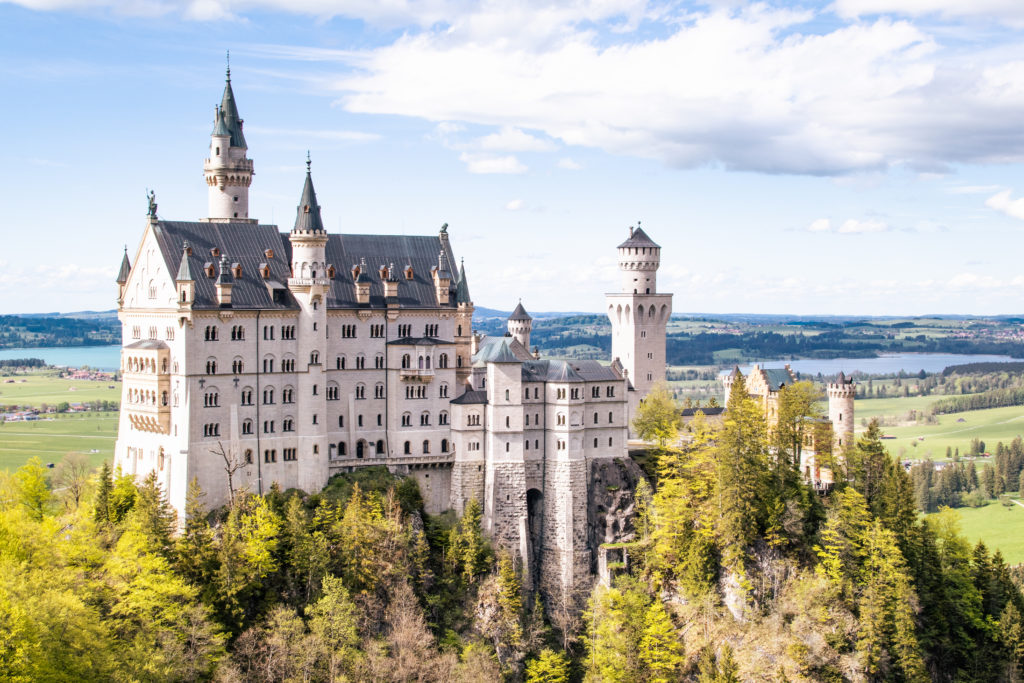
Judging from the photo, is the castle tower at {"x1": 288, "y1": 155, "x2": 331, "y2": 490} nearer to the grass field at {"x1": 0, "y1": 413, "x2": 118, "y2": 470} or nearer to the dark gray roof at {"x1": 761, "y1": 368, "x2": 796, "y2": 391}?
the dark gray roof at {"x1": 761, "y1": 368, "x2": 796, "y2": 391}

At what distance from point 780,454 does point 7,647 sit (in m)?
61.1

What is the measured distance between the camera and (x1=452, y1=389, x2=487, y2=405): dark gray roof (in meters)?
95.0

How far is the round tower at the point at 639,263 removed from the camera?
369 feet

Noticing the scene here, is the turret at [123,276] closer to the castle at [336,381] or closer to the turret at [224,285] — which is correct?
the castle at [336,381]

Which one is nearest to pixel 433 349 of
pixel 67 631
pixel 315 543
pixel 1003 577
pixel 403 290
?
pixel 403 290

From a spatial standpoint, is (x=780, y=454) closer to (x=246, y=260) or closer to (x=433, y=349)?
(x=433, y=349)

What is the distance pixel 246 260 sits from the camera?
8869 centimetres

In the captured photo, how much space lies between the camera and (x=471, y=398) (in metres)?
95.2

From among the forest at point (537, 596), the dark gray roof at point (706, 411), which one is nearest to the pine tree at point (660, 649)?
the forest at point (537, 596)

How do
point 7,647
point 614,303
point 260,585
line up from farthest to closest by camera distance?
point 614,303
point 260,585
point 7,647

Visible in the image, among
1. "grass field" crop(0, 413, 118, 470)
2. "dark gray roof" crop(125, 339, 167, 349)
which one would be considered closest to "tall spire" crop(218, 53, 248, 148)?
"dark gray roof" crop(125, 339, 167, 349)

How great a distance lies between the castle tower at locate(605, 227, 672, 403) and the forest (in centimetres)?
1338

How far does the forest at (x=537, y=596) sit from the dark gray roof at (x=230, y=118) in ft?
98.8

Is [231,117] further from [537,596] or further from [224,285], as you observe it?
[537,596]
